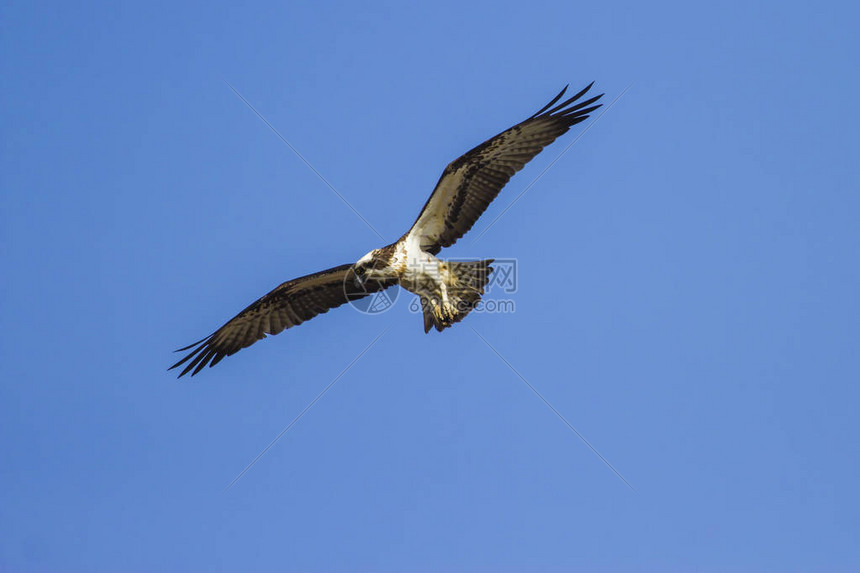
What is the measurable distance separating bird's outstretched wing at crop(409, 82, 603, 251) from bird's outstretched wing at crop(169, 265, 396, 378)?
1489mm

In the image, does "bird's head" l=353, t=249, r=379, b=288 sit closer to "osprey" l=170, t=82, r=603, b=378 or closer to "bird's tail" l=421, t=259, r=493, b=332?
"osprey" l=170, t=82, r=603, b=378

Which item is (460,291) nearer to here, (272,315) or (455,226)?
(455,226)

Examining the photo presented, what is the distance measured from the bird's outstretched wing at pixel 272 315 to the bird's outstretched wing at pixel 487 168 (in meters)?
1.49

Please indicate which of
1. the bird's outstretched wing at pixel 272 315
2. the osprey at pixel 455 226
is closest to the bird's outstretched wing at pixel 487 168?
the osprey at pixel 455 226

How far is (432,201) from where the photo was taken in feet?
36.9

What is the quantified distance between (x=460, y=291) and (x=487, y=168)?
4.63 ft

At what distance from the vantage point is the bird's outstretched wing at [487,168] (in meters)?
11.0

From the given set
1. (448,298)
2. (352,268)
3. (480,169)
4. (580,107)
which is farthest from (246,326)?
(580,107)

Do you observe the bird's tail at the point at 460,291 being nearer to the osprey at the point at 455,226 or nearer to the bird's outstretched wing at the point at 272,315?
the osprey at the point at 455,226

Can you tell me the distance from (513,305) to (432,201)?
5.77ft

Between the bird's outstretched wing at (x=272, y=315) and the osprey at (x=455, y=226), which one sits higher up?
the osprey at (x=455, y=226)

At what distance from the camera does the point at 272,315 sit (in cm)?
1258

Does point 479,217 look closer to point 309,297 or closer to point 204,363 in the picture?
point 309,297

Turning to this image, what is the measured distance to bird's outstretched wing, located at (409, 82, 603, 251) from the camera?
11008mm
